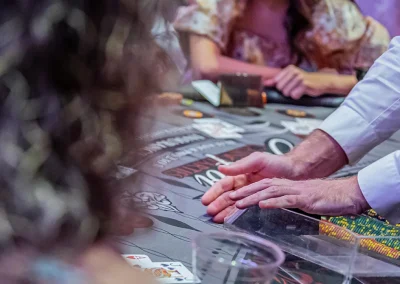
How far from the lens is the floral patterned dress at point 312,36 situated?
2.65 m

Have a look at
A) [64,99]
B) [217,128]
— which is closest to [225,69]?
[217,128]

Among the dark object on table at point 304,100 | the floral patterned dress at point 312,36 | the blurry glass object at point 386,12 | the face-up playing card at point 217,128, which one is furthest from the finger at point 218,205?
the blurry glass object at point 386,12

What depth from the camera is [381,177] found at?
3.30 ft

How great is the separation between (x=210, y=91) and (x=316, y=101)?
0.45 meters

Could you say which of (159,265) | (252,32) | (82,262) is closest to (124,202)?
(82,262)

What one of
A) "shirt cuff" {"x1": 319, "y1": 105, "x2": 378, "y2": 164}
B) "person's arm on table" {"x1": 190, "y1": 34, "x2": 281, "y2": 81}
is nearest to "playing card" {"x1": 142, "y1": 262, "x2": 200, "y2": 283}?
"shirt cuff" {"x1": 319, "y1": 105, "x2": 378, "y2": 164}

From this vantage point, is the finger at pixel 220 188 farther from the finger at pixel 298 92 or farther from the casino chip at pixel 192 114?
the finger at pixel 298 92

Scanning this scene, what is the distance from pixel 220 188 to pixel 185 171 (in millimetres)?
159

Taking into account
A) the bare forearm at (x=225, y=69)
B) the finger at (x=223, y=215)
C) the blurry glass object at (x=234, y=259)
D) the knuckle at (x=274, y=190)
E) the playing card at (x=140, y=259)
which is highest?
the blurry glass object at (x=234, y=259)

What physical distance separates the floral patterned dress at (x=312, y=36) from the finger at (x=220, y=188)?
1.54 metres

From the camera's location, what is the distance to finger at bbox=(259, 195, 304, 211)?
923 millimetres

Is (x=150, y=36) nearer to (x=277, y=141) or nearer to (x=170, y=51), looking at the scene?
(x=170, y=51)

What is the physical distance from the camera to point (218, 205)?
99 centimetres

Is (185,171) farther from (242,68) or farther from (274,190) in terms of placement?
(242,68)
